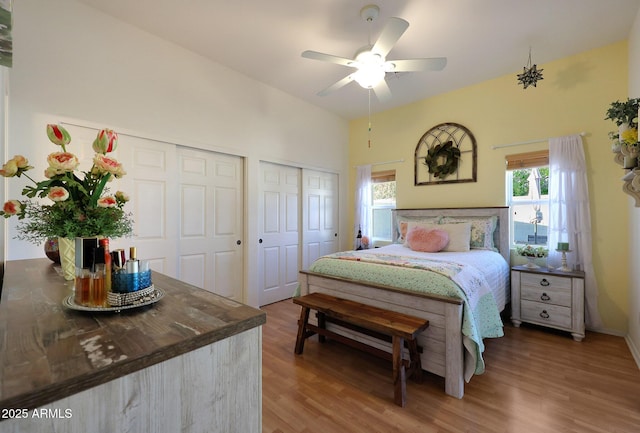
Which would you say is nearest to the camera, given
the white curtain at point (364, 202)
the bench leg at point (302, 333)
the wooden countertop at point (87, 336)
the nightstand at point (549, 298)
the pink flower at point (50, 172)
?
the wooden countertop at point (87, 336)

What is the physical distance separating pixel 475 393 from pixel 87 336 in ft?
7.04

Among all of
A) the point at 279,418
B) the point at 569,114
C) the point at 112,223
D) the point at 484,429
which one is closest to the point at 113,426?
the point at 112,223

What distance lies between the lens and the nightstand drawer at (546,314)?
2631mm

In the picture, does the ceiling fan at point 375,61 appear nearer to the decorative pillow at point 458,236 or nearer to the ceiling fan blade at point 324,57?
the ceiling fan blade at point 324,57

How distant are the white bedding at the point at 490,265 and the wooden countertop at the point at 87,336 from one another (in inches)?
85.2

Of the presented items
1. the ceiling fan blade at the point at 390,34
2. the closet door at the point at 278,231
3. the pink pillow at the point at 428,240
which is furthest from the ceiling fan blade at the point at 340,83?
the pink pillow at the point at 428,240

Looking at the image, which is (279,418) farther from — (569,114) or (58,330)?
(569,114)

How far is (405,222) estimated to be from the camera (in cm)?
379

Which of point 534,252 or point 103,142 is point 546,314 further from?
point 103,142

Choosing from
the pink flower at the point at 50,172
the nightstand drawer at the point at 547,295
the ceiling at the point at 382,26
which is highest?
the ceiling at the point at 382,26

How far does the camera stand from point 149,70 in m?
2.62

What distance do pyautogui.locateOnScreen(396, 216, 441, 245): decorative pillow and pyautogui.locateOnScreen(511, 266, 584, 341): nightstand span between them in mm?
1052

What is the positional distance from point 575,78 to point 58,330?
4.33 m

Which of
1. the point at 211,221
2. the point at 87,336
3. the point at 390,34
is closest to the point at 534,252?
the point at 390,34
